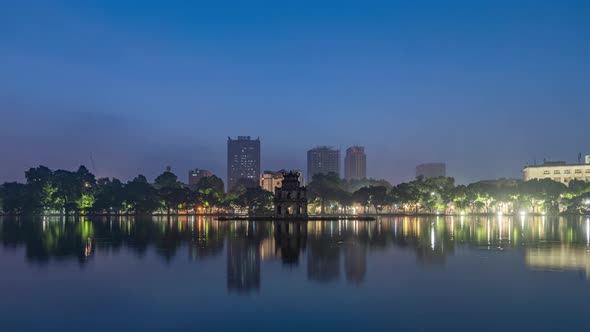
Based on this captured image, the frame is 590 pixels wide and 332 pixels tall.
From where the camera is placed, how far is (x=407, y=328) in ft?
67.9

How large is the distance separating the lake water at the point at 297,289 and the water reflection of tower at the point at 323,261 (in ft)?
0.28

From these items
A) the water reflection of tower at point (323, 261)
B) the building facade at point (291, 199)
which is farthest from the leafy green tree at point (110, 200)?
the water reflection of tower at point (323, 261)

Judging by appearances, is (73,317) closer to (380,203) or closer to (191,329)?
(191,329)

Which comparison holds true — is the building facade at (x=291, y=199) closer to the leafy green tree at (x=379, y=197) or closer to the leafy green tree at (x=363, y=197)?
the leafy green tree at (x=363, y=197)

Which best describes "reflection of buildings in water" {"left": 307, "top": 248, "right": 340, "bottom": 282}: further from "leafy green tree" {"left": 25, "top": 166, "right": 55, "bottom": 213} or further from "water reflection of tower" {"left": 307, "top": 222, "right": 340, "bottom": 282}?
"leafy green tree" {"left": 25, "top": 166, "right": 55, "bottom": 213}

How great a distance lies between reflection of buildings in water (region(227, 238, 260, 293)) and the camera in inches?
1153

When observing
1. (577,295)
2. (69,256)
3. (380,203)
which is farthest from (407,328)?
(380,203)

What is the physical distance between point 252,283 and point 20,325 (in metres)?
12.8

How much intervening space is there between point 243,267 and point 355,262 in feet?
29.2

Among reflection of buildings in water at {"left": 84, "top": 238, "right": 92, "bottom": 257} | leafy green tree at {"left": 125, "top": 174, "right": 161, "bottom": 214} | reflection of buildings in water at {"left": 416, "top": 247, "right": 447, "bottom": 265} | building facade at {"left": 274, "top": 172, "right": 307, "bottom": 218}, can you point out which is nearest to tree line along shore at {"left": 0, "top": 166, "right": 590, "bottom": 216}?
leafy green tree at {"left": 125, "top": 174, "right": 161, "bottom": 214}

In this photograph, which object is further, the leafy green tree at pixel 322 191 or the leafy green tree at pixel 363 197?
the leafy green tree at pixel 322 191

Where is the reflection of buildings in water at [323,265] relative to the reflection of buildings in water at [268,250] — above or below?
above

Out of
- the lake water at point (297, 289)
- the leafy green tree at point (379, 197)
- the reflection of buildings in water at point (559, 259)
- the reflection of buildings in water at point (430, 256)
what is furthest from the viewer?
the leafy green tree at point (379, 197)

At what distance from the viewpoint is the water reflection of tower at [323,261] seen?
3222 cm
